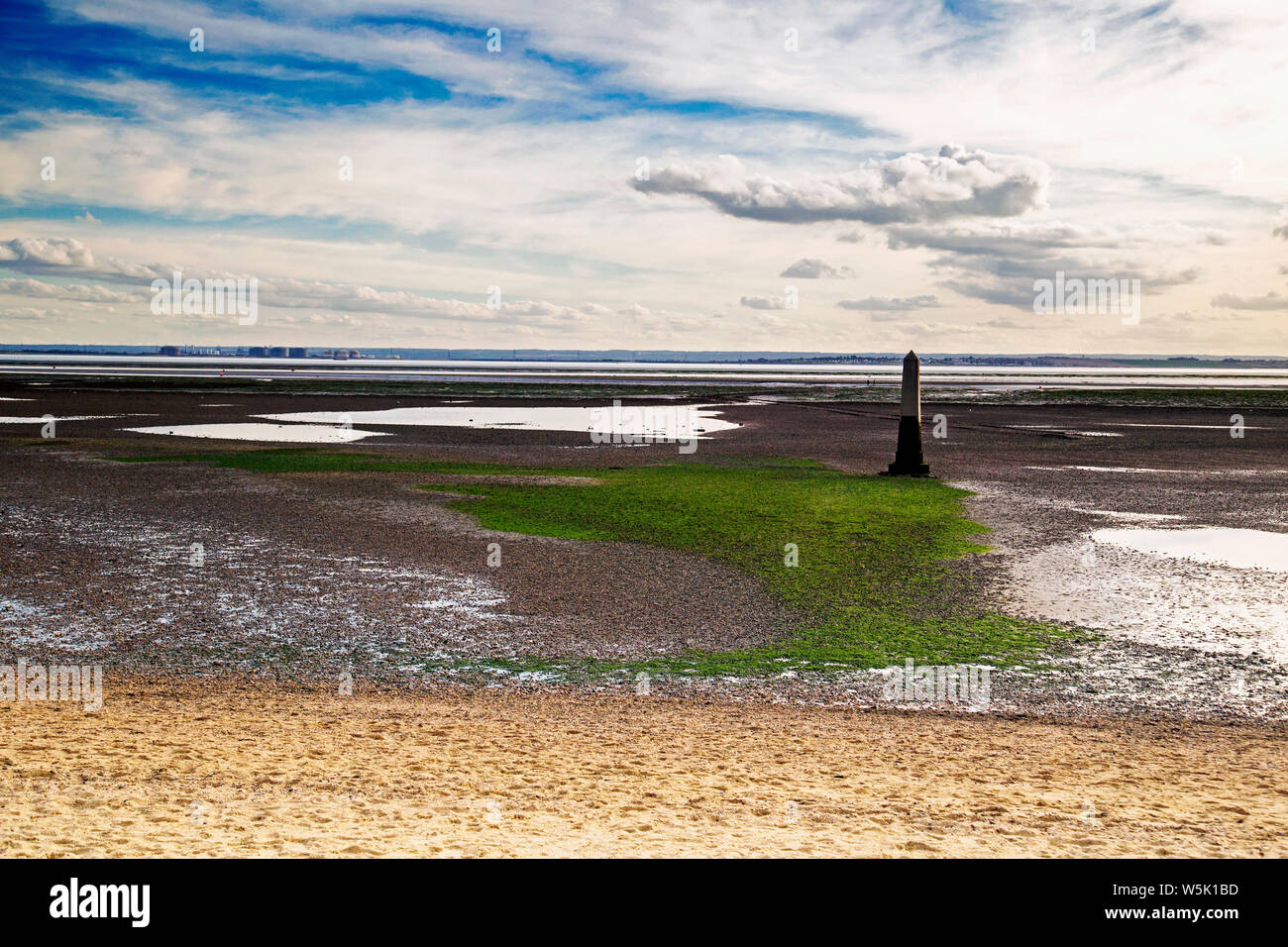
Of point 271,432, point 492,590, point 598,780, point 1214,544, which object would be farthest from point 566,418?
point 598,780

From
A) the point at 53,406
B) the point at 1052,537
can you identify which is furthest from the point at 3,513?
the point at 53,406

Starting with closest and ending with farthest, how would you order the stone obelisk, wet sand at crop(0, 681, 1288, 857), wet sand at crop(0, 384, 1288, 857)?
wet sand at crop(0, 681, 1288, 857)
wet sand at crop(0, 384, 1288, 857)
the stone obelisk

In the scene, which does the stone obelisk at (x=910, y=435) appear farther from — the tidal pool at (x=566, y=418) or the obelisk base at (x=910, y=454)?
the tidal pool at (x=566, y=418)

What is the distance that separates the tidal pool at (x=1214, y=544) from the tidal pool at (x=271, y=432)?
21.2 metres

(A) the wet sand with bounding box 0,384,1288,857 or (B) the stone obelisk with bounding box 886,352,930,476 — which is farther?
(B) the stone obelisk with bounding box 886,352,930,476

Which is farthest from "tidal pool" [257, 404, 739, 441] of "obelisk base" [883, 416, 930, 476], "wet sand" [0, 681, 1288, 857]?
"wet sand" [0, 681, 1288, 857]

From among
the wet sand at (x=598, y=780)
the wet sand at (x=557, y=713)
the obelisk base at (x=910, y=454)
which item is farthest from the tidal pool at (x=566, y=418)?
the wet sand at (x=598, y=780)

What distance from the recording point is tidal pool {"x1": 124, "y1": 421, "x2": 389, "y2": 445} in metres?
29.6

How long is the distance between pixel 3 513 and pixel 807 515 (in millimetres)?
12859

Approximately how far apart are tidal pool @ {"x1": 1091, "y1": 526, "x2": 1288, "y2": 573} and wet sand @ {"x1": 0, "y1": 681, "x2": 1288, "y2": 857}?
6.75 meters

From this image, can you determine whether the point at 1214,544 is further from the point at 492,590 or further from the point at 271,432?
the point at 271,432

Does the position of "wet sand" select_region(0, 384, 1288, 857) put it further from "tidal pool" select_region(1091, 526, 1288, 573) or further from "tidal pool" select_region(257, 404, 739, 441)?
"tidal pool" select_region(257, 404, 739, 441)

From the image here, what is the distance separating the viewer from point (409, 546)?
1352 centimetres
